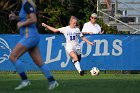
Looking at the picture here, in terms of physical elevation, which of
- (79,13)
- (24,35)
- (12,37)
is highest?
(24,35)

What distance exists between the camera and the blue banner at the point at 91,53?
19906 millimetres

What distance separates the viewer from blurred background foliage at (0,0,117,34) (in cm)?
3328

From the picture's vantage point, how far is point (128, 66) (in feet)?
66.0

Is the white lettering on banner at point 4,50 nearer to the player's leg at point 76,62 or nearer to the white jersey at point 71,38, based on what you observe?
the white jersey at point 71,38

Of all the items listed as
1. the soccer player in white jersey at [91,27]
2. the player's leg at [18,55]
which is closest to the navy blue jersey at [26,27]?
the player's leg at [18,55]

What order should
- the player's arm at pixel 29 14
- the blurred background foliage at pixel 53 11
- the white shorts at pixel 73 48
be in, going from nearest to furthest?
the player's arm at pixel 29 14
the white shorts at pixel 73 48
the blurred background foliage at pixel 53 11

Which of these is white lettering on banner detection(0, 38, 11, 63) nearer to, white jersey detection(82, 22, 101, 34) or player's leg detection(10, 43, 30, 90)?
white jersey detection(82, 22, 101, 34)

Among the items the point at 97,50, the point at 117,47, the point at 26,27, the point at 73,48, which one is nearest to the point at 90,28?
the point at 97,50

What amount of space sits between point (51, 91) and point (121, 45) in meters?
9.73

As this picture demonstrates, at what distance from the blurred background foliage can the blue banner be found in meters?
12.7

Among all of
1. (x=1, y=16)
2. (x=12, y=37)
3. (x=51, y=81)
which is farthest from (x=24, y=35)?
(x=1, y=16)

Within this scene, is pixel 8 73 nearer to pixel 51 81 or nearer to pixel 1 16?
pixel 51 81

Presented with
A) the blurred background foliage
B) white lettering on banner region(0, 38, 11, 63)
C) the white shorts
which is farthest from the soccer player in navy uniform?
the blurred background foliage

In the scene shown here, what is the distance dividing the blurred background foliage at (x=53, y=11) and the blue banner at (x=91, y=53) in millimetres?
12701
